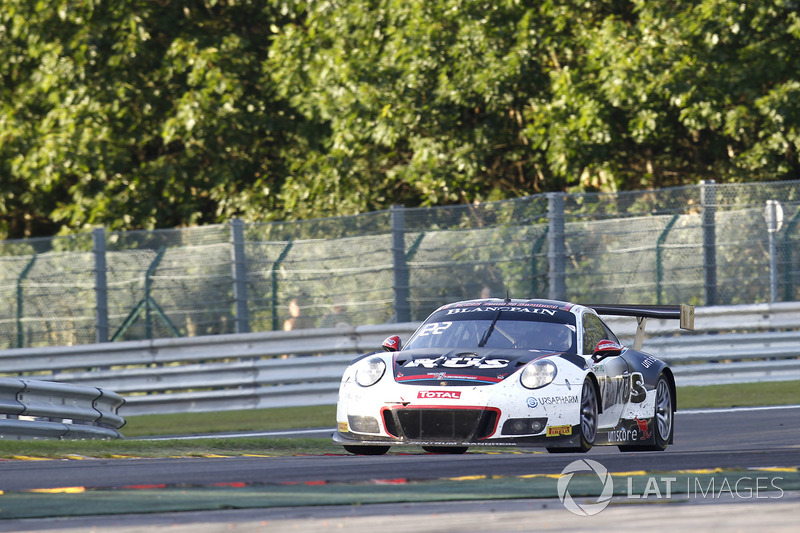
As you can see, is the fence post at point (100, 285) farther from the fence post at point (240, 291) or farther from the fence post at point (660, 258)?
the fence post at point (660, 258)

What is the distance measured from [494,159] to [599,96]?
2.86 m

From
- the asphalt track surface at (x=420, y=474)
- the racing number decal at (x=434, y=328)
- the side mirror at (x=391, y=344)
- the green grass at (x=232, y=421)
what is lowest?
the green grass at (x=232, y=421)

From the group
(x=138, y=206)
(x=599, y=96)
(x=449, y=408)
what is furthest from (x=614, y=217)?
(x=138, y=206)

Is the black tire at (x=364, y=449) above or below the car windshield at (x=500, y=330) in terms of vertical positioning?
below

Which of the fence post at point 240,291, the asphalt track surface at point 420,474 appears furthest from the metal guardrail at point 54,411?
the fence post at point 240,291

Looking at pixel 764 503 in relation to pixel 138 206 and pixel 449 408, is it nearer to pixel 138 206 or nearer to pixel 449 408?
pixel 449 408

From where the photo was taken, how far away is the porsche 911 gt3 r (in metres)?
8.98

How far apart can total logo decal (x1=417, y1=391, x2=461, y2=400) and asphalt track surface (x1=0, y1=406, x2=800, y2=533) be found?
0.40 m

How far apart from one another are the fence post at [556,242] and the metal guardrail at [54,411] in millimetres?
5714

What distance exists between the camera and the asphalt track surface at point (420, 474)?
5.88 m

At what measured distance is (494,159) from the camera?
2217 cm

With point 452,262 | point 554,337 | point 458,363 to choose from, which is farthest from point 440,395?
point 452,262

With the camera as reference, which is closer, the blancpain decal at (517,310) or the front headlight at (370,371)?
the front headlight at (370,371)

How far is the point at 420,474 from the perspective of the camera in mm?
7703
